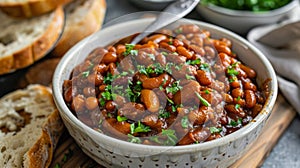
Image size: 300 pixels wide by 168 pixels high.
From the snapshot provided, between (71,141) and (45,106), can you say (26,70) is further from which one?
(71,141)

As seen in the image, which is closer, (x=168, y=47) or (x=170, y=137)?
(x=170, y=137)

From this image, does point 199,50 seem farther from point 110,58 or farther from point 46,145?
point 46,145

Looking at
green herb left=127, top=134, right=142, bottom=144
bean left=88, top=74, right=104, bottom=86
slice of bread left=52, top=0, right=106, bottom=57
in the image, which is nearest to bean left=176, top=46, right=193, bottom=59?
bean left=88, top=74, right=104, bottom=86

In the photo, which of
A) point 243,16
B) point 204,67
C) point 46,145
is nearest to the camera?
point 204,67

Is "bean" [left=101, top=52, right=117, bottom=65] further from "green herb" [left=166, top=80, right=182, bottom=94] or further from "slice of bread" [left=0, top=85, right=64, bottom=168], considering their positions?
"slice of bread" [left=0, top=85, right=64, bottom=168]

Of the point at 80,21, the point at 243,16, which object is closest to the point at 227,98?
the point at 243,16

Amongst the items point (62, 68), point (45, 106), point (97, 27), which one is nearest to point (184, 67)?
point (62, 68)

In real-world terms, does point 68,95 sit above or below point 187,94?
below

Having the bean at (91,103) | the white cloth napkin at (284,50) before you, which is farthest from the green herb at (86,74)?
the white cloth napkin at (284,50)
